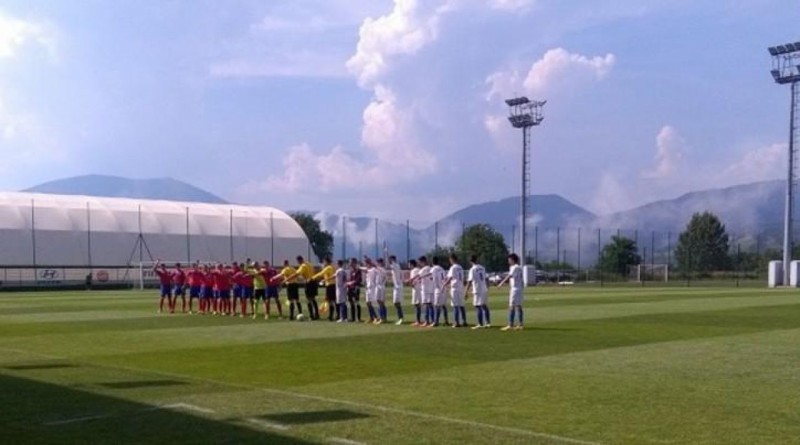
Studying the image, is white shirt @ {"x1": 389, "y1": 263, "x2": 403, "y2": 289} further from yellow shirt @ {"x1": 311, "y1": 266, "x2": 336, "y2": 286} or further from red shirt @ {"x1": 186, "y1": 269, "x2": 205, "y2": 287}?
red shirt @ {"x1": 186, "y1": 269, "x2": 205, "y2": 287}

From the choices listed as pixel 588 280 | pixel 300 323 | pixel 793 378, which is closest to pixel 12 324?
pixel 300 323

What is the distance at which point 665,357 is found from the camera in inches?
680

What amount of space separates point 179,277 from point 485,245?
229ft

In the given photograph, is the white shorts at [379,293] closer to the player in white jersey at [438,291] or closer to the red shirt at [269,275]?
the player in white jersey at [438,291]

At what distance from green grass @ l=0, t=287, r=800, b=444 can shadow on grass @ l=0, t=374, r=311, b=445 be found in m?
0.03

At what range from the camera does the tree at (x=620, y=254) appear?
4023 inches

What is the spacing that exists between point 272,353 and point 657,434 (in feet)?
33.5

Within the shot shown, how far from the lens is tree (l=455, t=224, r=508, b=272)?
98.9 metres

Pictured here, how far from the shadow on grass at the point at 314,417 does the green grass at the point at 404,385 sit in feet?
0.08

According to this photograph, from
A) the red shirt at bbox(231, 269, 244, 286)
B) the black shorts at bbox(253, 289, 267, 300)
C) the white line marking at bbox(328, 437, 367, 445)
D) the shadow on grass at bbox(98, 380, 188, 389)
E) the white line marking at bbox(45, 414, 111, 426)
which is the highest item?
the red shirt at bbox(231, 269, 244, 286)

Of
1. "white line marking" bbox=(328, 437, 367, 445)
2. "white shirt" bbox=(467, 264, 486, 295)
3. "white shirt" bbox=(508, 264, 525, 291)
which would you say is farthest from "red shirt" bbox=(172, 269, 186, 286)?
"white line marking" bbox=(328, 437, 367, 445)

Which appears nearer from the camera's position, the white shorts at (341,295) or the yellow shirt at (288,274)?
the white shorts at (341,295)

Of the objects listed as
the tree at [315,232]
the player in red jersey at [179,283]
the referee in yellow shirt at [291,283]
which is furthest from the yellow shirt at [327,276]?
the tree at [315,232]

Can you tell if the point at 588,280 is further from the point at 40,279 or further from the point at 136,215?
the point at 40,279
